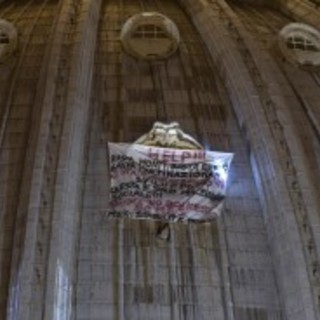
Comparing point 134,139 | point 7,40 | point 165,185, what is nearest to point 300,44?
point 134,139

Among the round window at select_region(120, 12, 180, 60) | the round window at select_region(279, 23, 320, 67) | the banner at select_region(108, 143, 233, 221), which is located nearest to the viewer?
the banner at select_region(108, 143, 233, 221)

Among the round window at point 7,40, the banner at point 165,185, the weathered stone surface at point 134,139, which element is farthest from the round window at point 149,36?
the banner at point 165,185

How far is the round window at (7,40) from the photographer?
2188cm

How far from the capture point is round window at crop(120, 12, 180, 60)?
2180 centimetres

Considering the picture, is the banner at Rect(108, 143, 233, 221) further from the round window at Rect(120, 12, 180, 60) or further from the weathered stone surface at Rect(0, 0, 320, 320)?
the round window at Rect(120, 12, 180, 60)

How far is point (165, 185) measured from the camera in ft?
59.5

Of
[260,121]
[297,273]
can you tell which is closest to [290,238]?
[297,273]

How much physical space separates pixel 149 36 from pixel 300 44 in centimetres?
385

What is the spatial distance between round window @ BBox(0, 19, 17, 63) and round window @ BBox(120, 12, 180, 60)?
2.65m

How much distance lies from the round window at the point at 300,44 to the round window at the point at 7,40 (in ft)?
21.7

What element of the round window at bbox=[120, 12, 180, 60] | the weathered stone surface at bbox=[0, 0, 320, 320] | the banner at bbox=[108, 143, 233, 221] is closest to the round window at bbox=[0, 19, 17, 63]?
the weathered stone surface at bbox=[0, 0, 320, 320]

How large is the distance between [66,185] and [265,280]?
14.4 feet

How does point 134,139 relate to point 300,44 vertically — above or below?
below

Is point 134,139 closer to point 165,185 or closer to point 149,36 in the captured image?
point 165,185
